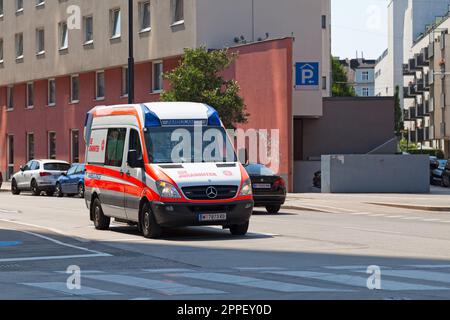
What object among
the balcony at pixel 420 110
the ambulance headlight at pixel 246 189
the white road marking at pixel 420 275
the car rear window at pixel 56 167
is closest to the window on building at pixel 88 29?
the car rear window at pixel 56 167

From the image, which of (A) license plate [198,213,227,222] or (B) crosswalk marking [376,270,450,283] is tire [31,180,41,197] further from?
(B) crosswalk marking [376,270,450,283]

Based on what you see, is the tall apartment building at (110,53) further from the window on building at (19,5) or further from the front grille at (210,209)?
the front grille at (210,209)

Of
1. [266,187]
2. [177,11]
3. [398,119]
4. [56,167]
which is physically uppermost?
[177,11]

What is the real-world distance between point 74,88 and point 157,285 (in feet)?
161

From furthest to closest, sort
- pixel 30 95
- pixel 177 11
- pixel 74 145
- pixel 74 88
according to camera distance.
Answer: pixel 30 95 < pixel 74 88 < pixel 74 145 < pixel 177 11

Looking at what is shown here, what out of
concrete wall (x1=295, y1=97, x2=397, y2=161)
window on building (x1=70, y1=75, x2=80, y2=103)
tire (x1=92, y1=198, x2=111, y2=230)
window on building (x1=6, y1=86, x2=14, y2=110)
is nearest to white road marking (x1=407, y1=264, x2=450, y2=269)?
tire (x1=92, y1=198, x2=111, y2=230)

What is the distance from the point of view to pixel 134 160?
19.6m

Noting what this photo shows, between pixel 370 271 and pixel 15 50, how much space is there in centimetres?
5510

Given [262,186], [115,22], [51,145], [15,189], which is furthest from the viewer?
[51,145]

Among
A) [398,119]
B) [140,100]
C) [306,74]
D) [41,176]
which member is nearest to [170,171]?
[41,176]

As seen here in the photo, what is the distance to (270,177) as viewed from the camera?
92.0 feet

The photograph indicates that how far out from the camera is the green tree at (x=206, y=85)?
130 ft

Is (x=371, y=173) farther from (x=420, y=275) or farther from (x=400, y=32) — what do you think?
(x=400, y=32)
